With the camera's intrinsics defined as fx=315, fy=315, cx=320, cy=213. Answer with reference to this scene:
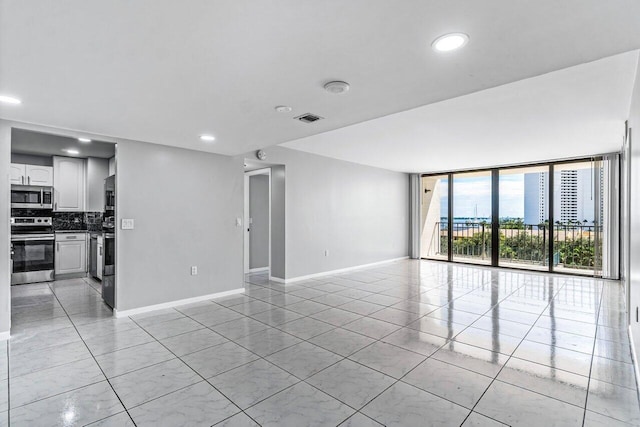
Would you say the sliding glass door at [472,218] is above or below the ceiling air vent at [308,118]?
below

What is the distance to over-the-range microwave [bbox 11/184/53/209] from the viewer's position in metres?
5.71

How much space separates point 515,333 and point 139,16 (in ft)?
13.6

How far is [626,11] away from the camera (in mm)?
1444

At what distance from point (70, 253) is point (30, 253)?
0.60 meters

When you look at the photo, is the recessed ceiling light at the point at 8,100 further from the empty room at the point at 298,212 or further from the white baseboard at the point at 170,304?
the white baseboard at the point at 170,304

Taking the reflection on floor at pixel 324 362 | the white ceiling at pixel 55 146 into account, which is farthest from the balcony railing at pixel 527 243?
the white ceiling at pixel 55 146

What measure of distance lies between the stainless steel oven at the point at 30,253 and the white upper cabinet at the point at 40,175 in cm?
73

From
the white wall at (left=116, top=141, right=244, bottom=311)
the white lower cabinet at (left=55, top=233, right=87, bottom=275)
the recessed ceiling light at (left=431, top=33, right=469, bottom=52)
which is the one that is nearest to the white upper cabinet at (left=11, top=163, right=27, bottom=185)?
the white lower cabinet at (left=55, top=233, right=87, bottom=275)

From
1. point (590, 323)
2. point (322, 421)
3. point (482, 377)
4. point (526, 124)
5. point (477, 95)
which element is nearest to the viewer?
point (322, 421)

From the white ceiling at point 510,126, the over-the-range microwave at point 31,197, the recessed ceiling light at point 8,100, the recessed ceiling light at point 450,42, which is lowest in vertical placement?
the over-the-range microwave at point 31,197

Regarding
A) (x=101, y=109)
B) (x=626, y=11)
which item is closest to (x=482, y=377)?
(x=626, y=11)

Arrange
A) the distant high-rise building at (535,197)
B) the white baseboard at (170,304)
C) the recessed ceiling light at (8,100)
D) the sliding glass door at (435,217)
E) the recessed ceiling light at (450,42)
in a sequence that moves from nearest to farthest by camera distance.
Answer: the recessed ceiling light at (450,42) < the recessed ceiling light at (8,100) < the white baseboard at (170,304) < the distant high-rise building at (535,197) < the sliding glass door at (435,217)

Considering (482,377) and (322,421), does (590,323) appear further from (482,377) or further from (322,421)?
(322,421)

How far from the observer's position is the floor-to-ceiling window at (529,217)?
613cm
